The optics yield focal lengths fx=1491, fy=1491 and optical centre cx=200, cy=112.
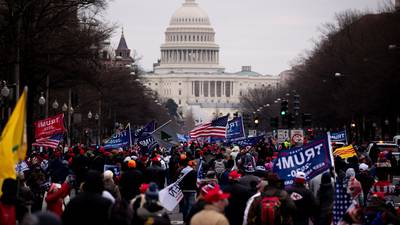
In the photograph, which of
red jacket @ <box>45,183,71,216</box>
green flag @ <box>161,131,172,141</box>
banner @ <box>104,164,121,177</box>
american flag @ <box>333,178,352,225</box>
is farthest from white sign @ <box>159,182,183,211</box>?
green flag @ <box>161,131,172,141</box>

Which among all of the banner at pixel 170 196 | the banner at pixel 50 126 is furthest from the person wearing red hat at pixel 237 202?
the banner at pixel 50 126

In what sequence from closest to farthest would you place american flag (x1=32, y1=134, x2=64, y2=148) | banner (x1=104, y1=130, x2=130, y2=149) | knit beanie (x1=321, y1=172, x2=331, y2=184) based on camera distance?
1. knit beanie (x1=321, y1=172, x2=331, y2=184)
2. american flag (x1=32, y1=134, x2=64, y2=148)
3. banner (x1=104, y1=130, x2=130, y2=149)

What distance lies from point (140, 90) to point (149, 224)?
330 ft

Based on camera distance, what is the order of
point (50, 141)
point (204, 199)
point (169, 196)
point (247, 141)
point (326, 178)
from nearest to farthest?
point (204, 199) < point (326, 178) < point (169, 196) < point (50, 141) < point (247, 141)

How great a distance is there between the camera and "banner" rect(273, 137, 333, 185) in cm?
1900

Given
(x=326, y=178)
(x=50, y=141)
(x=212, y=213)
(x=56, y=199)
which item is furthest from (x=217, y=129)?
(x=212, y=213)

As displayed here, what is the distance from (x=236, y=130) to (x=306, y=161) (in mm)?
22956

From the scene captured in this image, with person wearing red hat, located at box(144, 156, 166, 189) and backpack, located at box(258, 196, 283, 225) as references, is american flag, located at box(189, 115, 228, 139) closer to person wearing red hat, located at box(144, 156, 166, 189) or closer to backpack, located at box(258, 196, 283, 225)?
person wearing red hat, located at box(144, 156, 166, 189)

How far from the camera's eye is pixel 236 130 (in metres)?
42.1

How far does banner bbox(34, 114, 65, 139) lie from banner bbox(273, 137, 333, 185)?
528 inches

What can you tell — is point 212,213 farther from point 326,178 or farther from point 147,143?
point 147,143

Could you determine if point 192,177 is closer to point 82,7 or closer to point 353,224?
point 353,224

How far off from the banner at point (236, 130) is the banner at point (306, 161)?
21846 millimetres

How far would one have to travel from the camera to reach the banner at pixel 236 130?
41625 millimetres
